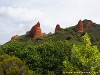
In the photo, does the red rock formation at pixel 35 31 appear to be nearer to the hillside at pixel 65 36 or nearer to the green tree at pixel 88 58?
the hillside at pixel 65 36

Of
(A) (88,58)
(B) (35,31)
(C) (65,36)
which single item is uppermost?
(B) (35,31)

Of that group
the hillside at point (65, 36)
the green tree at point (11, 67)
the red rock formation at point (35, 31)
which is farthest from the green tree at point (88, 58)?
the red rock formation at point (35, 31)

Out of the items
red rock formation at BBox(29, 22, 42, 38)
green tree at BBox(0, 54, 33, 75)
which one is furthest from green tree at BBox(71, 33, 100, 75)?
red rock formation at BBox(29, 22, 42, 38)

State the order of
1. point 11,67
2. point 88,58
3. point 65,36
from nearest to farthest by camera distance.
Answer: point 88,58 < point 11,67 < point 65,36

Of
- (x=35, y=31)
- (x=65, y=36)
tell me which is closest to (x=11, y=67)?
(x=65, y=36)

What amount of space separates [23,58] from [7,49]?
3.52m

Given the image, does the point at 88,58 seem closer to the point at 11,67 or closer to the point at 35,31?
the point at 11,67

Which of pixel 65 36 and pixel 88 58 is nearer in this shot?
pixel 88 58

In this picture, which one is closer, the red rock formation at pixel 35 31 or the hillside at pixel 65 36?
the hillside at pixel 65 36

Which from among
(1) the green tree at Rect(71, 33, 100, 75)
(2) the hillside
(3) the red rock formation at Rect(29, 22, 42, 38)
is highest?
(3) the red rock formation at Rect(29, 22, 42, 38)

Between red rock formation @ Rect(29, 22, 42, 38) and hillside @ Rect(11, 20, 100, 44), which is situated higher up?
red rock formation @ Rect(29, 22, 42, 38)

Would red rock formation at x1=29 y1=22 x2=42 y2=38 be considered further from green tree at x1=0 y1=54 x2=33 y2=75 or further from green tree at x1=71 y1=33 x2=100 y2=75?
Answer: green tree at x1=71 y1=33 x2=100 y2=75

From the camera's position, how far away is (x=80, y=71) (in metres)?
31.8

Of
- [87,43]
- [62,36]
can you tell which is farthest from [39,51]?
[62,36]
